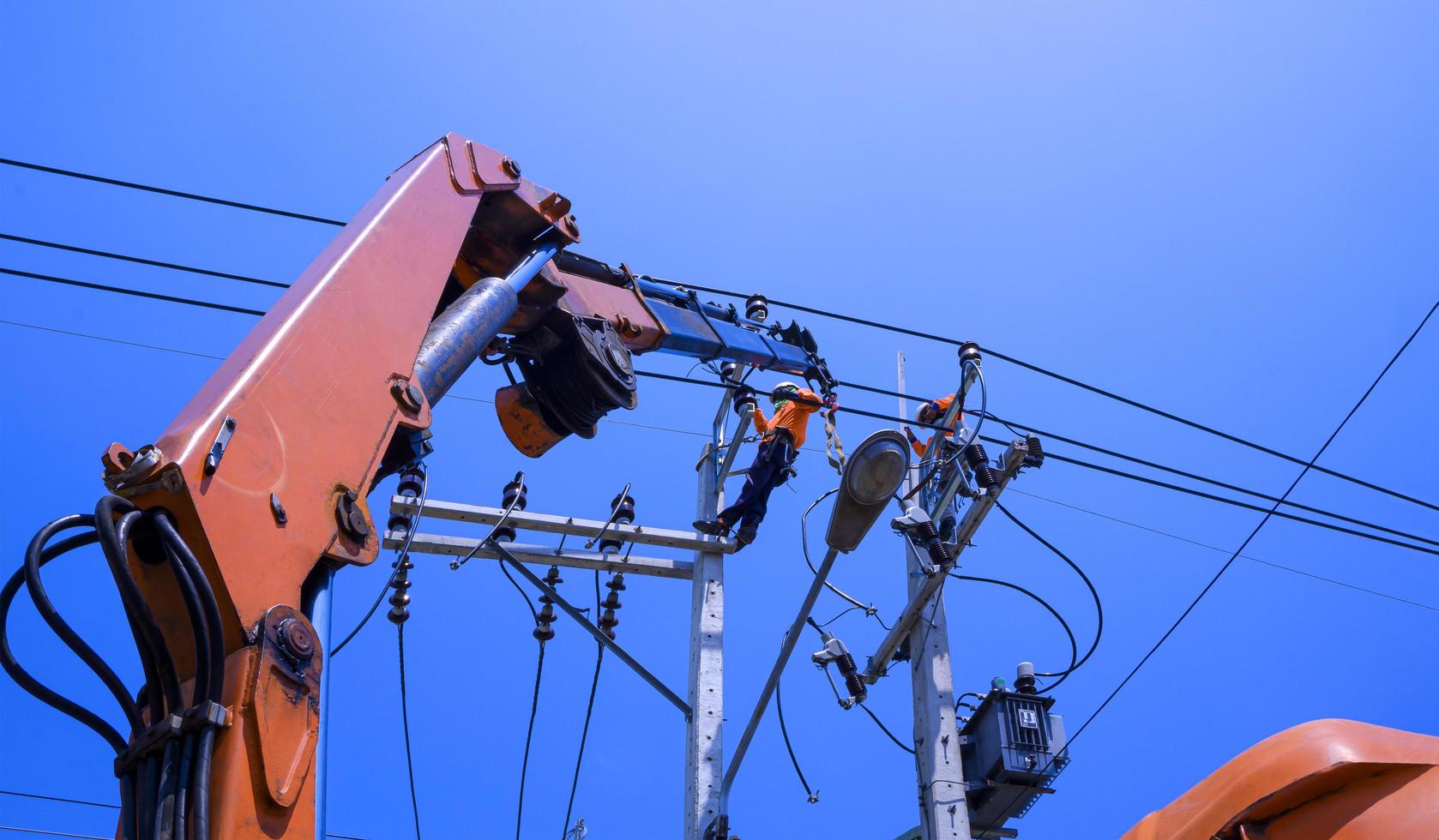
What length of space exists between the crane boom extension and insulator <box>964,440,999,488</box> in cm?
403

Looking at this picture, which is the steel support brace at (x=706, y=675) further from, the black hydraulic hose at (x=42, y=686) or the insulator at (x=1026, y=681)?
the black hydraulic hose at (x=42, y=686)

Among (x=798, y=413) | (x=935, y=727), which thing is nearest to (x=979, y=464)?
(x=798, y=413)

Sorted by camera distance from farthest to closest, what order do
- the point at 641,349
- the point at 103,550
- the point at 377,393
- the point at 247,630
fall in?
the point at 641,349 < the point at 377,393 < the point at 247,630 < the point at 103,550

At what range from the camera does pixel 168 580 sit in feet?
9.91

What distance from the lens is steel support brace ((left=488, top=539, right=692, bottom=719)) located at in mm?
8328

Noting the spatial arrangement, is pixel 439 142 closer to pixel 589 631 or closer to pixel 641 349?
pixel 641 349

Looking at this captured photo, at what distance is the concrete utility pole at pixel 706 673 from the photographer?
7871mm

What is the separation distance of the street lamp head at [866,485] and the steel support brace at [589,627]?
8.46ft

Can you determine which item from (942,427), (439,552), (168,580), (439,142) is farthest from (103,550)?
(942,427)

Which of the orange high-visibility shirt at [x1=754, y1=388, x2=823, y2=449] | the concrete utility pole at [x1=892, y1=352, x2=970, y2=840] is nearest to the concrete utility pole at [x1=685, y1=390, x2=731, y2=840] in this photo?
the orange high-visibility shirt at [x1=754, y1=388, x2=823, y2=449]

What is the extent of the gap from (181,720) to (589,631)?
5.81 m

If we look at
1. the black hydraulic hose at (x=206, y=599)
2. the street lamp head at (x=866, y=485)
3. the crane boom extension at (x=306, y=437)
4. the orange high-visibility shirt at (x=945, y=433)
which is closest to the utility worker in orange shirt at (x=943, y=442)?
the orange high-visibility shirt at (x=945, y=433)

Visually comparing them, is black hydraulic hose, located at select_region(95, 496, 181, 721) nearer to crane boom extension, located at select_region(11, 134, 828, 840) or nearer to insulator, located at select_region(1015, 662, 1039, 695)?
crane boom extension, located at select_region(11, 134, 828, 840)

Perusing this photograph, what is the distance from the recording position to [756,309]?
876cm
